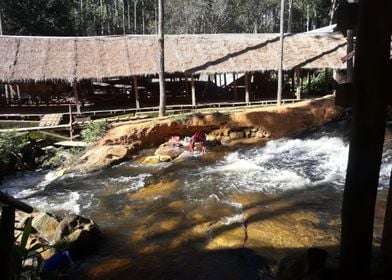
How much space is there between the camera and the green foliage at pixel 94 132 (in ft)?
57.2

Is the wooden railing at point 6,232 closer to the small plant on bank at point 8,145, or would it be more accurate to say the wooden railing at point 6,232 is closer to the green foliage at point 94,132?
the small plant on bank at point 8,145

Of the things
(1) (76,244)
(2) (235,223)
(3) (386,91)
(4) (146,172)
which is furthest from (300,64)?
(3) (386,91)

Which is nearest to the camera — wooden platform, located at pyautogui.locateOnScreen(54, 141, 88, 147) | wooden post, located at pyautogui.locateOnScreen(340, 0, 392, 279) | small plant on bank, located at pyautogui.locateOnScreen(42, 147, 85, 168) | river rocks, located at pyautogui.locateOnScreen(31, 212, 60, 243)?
wooden post, located at pyautogui.locateOnScreen(340, 0, 392, 279)

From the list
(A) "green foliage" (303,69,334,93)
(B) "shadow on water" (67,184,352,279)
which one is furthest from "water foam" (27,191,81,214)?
(A) "green foliage" (303,69,334,93)

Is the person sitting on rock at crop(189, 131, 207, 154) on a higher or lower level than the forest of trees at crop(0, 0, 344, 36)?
lower

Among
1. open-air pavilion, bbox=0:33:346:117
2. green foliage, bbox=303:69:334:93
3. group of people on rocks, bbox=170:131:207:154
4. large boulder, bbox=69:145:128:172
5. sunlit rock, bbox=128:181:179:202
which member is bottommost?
sunlit rock, bbox=128:181:179:202

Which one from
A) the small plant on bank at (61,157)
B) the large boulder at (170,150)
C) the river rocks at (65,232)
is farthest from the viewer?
the small plant on bank at (61,157)

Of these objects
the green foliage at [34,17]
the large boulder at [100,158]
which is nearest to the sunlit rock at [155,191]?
the large boulder at [100,158]

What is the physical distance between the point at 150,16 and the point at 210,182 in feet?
145

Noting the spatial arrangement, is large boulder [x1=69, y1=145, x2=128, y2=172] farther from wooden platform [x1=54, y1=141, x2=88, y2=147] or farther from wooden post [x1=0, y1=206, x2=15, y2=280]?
wooden post [x1=0, y1=206, x2=15, y2=280]

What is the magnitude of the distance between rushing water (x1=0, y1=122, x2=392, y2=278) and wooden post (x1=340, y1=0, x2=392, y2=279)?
629 cm

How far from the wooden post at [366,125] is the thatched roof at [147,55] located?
61.9 feet

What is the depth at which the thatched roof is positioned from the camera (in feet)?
67.7

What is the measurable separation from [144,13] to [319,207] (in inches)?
1845
